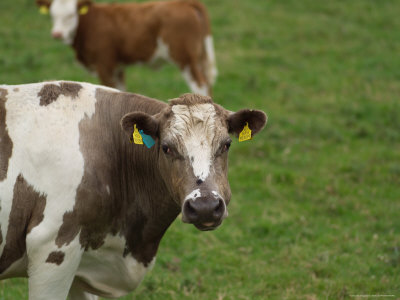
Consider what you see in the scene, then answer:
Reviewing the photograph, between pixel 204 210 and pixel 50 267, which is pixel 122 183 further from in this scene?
pixel 204 210

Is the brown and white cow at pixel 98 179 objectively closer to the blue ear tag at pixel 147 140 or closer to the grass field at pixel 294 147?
the blue ear tag at pixel 147 140

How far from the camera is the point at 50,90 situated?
14.8ft

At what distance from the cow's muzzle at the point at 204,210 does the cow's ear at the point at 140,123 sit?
73 cm

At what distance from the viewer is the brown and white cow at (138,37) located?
35.5 feet

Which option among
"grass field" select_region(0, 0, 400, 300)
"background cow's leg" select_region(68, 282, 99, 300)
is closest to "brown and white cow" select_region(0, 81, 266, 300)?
"background cow's leg" select_region(68, 282, 99, 300)

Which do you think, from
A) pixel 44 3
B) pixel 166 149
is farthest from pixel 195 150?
pixel 44 3

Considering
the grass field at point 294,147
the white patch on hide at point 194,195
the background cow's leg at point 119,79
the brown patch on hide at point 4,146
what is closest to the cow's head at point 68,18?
the grass field at point 294,147

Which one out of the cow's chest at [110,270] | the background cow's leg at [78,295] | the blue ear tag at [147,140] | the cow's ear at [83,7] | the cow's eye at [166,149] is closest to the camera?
the cow's eye at [166,149]

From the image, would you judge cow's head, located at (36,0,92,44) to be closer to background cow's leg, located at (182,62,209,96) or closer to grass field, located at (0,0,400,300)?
grass field, located at (0,0,400,300)

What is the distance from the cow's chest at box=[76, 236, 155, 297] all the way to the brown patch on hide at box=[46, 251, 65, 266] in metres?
0.32

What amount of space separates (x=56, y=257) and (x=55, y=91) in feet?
4.13

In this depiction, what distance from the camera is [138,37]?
10930 millimetres

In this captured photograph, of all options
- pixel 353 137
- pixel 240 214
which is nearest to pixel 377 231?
pixel 240 214

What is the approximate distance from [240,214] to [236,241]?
666 millimetres
